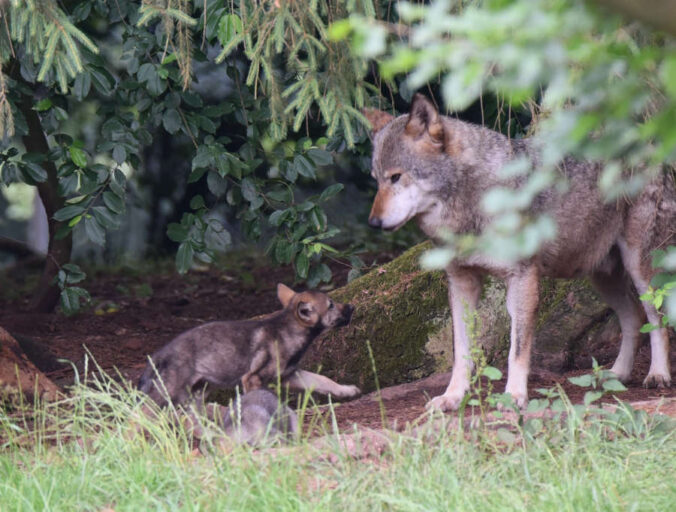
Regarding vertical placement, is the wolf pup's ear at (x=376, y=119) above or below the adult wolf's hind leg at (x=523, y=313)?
above

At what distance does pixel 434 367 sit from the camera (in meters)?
6.70

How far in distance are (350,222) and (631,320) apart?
5853 mm

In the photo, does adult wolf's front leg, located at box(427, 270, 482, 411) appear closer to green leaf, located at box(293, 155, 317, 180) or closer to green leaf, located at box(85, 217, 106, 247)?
green leaf, located at box(293, 155, 317, 180)

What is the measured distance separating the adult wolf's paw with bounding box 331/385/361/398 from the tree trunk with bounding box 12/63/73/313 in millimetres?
3215

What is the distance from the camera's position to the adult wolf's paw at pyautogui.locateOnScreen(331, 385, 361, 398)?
5961 mm

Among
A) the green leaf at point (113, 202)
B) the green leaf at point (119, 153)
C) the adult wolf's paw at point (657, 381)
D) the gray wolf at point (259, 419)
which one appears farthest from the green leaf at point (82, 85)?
the adult wolf's paw at point (657, 381)

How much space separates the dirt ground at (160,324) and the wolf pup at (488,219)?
50 cm

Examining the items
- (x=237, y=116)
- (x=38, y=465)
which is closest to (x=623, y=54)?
(x=38, y=465)

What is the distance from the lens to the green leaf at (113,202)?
6.61 m

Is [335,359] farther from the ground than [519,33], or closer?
closer

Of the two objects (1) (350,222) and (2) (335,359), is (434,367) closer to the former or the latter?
(2) (335,359)

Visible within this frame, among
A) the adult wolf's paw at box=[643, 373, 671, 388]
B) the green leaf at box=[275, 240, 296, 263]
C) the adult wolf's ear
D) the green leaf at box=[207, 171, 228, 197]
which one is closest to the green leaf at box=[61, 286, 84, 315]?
the green leaf at box=[207, 171, 228, 197]

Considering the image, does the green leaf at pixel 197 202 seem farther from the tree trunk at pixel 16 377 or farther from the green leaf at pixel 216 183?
the tree trunk at pixel 16 377

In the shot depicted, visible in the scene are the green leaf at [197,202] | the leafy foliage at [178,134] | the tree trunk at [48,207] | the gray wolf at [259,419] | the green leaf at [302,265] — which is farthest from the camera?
the tree trunk at [48,207]
